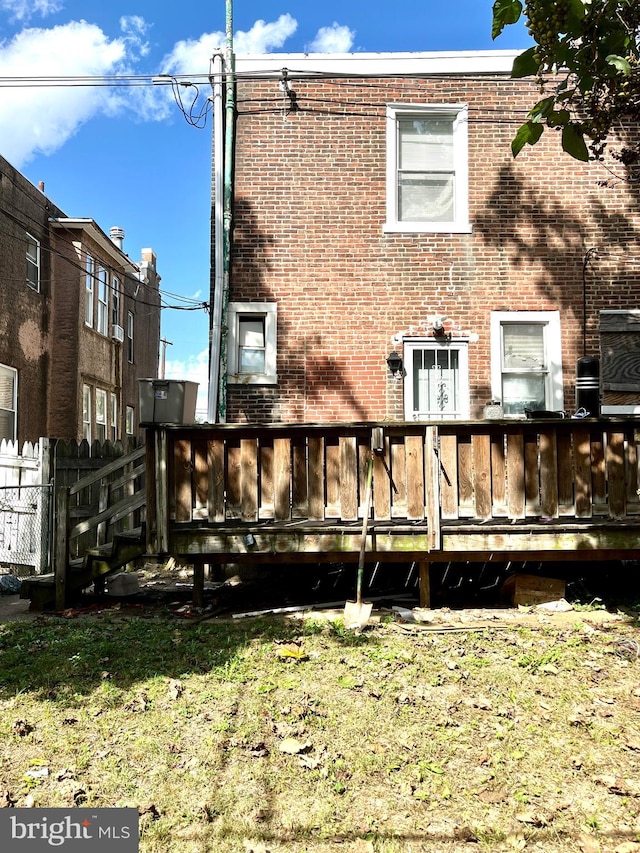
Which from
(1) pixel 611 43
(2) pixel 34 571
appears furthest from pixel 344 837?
(2) pixel 34 571

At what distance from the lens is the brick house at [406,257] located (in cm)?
1008

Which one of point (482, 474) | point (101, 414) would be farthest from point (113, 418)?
point (482, 474)

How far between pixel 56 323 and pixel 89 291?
6.57 ft

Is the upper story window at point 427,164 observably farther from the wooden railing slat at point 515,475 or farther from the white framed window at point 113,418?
the white framed window at point 113,418

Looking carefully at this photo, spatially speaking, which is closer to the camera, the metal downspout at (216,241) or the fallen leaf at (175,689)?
the fallen leaf at (175,689)

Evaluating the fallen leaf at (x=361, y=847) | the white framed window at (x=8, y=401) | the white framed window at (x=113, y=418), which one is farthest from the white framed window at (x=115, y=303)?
the fallen leaf at (x=361, y=847)

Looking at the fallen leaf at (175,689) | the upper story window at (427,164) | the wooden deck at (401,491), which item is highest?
the upper story window at (427,164)

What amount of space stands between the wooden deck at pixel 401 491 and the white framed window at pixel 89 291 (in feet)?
48.3

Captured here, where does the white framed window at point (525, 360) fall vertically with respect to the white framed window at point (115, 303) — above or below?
below

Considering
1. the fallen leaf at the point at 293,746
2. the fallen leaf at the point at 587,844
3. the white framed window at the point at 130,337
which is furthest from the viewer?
the white framed window at the point at 130,337

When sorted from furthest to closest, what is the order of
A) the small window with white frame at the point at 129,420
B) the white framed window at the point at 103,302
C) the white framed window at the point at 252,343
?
the small window with white frame at the point at 129,420, the white framed window at the point at 103,302, the white framed window at the point at 252,343

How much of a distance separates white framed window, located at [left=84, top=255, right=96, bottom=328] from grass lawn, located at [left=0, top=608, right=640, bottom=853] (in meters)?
15.6

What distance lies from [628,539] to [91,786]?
5309mm

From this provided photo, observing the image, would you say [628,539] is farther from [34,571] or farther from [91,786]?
[34,571]
